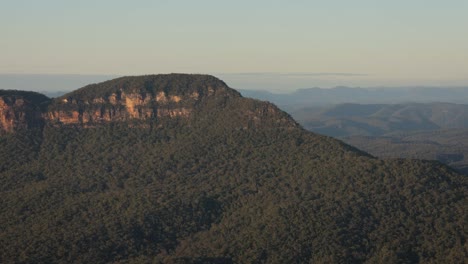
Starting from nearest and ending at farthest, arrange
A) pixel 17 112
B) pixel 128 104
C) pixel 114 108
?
pixel 17 112 < pixel 128 104 < pixel 114 108

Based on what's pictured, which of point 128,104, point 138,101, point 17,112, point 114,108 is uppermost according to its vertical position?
point 138,101

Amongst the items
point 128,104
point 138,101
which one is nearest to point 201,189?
point 138,101

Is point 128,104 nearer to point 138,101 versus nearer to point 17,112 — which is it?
point 138,101

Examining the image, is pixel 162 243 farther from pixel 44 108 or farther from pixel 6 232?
pixel 44 108

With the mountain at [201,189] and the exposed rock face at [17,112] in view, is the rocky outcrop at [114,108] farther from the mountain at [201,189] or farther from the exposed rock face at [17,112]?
the exposed rock face at [17,112]

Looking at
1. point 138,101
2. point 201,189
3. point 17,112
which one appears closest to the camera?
point 201,189

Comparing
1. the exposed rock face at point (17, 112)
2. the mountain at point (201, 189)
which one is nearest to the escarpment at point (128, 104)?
the exposed rock face at point (17, 112)

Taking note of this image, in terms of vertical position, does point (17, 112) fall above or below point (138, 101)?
below
